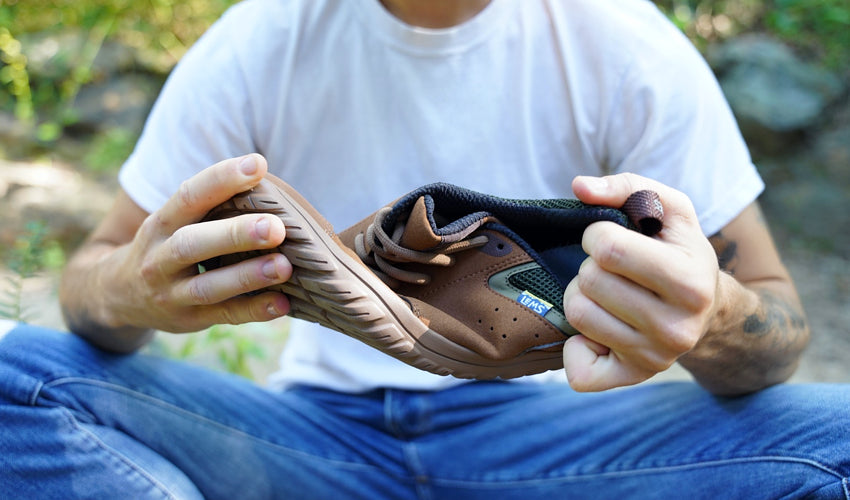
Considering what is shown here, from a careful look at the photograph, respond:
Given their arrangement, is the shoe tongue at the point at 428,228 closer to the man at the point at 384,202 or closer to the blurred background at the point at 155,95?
the man at the point at 384,202

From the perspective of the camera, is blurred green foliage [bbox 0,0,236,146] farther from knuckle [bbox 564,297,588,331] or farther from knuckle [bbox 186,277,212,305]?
knuckle [bbox 564,297,588,331]

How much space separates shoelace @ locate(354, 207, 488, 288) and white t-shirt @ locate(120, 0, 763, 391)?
15.6 inches

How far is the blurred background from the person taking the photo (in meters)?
2.79

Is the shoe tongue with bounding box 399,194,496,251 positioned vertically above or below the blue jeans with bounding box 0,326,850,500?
above

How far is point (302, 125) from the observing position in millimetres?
1332

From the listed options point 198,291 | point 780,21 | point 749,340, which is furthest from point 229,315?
point 780,21

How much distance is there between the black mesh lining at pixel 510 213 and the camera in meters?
0.91

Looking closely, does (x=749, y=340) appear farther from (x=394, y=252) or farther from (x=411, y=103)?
(x=411, y=103)

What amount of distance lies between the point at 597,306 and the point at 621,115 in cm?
55

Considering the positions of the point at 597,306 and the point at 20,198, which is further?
the point at 20,198

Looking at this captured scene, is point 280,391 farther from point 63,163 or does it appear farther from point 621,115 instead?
point 63,163

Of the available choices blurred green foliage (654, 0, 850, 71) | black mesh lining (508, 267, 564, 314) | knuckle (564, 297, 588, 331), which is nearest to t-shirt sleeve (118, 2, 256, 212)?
black mesh lining (508, 267, 564, 314)

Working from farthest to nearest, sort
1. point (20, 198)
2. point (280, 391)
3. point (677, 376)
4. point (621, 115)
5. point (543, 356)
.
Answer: point (20, 198) → point (677, 376) → point (280, 391) → point (621, 115) → point (543, 356)

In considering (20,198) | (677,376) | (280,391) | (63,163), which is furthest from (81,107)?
(677,376)
